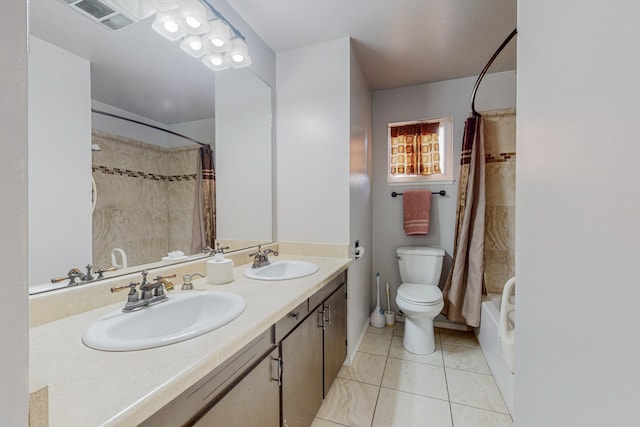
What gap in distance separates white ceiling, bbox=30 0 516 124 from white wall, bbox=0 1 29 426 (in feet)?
2.99

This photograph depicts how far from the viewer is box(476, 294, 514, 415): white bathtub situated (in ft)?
5.27

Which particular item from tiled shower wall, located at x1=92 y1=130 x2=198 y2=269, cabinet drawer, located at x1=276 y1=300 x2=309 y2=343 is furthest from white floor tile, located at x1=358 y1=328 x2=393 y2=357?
tiled shower wall, located at x1=92 y1=130 x2=198 y2=269

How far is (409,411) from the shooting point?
156 centimetres

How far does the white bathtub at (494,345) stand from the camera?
5.27 feet

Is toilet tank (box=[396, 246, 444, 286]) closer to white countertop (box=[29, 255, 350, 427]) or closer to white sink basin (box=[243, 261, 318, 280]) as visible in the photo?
white sink basin (box=[243, 261, 318, 280])

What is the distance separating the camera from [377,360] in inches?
81.3

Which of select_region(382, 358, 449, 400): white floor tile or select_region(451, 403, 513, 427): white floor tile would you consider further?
select_region(382, 358, 449, 400): white floor tile

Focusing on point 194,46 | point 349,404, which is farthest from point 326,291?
point 194,46

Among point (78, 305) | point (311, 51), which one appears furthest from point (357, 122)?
point (78, 305)

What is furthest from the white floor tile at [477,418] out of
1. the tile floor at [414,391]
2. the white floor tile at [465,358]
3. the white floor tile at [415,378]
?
the white floor tile at [465,358]

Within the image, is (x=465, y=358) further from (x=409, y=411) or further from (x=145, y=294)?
(x=145, y=294)

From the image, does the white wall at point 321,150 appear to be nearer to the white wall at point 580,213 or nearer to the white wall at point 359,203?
the white wall at point 359,203

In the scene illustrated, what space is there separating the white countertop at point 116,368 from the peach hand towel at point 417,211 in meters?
1.92

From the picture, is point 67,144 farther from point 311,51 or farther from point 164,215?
point 311,51
